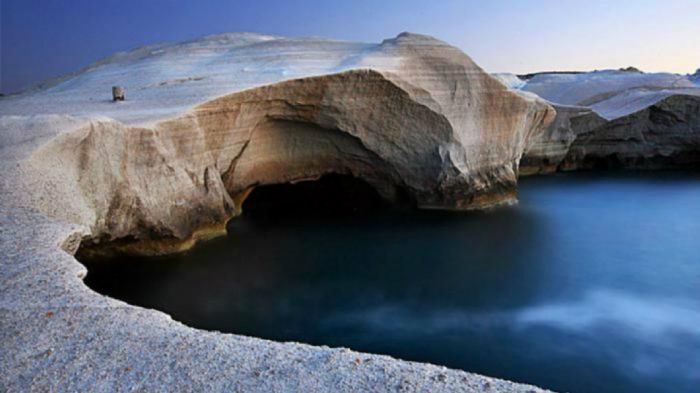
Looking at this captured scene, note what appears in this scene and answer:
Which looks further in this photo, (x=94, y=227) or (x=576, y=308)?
(x=576, y=308)

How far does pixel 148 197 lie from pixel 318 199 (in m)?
6.58

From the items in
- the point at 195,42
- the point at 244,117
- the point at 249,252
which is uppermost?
the point at 195,42

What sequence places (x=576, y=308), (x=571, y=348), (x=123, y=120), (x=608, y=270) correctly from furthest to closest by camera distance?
(x=608, y=270) → (x=123, y=120) → (x=576, y=308) → (x=571, y=348)

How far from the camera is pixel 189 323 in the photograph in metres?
7.14

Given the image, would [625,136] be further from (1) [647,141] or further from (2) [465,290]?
(2) [465,290]

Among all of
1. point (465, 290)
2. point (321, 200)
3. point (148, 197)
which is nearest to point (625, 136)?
point (321, 200)

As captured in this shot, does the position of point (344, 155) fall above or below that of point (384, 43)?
below

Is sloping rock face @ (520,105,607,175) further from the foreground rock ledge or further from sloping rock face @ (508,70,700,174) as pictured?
the foreground rock ledge

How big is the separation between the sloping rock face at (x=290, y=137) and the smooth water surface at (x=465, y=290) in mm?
749

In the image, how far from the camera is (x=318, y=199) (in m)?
15.0

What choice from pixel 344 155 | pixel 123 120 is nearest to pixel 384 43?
pixel 344 155

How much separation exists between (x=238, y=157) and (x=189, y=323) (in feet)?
16.2

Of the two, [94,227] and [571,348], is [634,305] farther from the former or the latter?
[94,227]

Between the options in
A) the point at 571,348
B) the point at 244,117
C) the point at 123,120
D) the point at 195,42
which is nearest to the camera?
the point at 571,348
